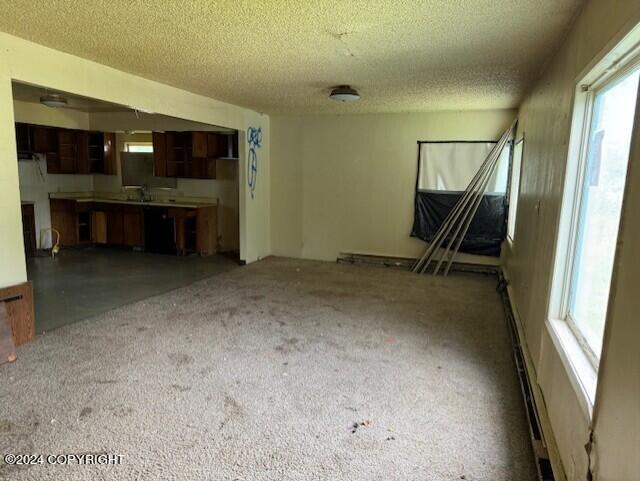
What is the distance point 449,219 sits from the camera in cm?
580

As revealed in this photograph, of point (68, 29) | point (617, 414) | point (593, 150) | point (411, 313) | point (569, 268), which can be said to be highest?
point (68, 29)

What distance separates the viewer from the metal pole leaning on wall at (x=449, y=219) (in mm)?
5656

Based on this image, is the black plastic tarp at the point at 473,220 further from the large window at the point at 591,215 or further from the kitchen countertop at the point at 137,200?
the large window at the point at 591,215

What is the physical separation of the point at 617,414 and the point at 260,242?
575 cm

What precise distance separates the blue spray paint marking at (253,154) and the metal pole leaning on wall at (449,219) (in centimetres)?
269

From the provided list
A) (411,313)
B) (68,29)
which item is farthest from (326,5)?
(411,313)

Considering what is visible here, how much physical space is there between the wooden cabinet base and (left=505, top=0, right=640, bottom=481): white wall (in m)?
3.54

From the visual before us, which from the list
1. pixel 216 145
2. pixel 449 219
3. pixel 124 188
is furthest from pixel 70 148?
pixel 449 219

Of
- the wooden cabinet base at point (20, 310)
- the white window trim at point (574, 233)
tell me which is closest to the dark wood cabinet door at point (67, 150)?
the wooden cabinet base at point (20, 310)

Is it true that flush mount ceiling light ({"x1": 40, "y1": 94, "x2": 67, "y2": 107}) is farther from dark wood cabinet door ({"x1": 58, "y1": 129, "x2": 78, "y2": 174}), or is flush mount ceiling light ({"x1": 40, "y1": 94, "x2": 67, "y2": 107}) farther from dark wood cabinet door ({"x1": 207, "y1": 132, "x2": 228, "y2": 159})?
dark wood cabinet door ({"x1": 207, "y1": 132, "x2": 228, "y2": 159})

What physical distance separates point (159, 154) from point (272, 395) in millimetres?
5534

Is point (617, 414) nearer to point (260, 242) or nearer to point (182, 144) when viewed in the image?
point (260, 242)

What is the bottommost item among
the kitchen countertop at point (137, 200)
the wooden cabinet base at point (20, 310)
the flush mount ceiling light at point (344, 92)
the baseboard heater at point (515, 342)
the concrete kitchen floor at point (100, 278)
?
the concrete kitchen floor at point (100, 278)

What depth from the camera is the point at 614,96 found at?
74.3 inches
